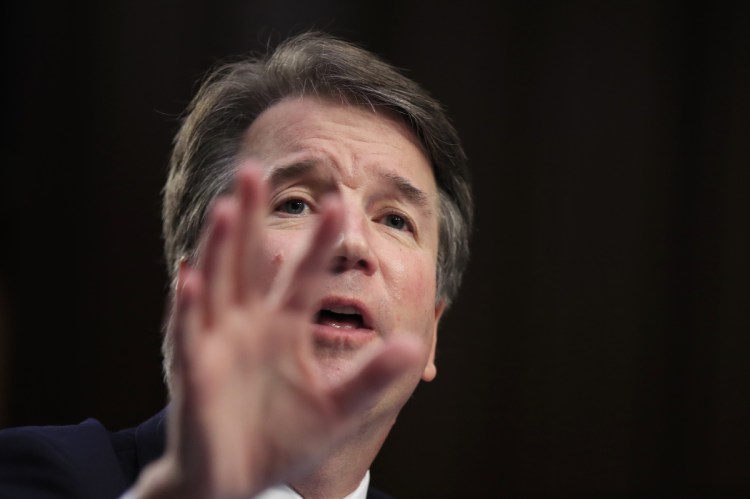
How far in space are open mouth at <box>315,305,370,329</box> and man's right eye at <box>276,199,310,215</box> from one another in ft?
0.91

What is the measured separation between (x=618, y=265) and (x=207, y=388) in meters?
2.98

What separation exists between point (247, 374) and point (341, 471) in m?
0.91

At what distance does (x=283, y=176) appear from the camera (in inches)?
73.5

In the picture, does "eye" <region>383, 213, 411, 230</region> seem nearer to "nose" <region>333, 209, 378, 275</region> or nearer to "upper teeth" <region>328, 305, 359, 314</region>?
"nose" <region>333, 209, 378, 275</region>

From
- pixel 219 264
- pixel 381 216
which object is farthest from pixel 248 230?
pixel 381 216

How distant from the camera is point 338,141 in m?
1.88

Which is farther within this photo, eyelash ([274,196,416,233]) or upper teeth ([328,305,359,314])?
eyelash ([274,196,416,233])

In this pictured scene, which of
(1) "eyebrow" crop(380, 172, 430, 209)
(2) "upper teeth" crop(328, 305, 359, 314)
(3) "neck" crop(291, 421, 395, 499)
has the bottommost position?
(3) "neck" crop(291, 421, 395, 499)

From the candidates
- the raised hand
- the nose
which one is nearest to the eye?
the nose

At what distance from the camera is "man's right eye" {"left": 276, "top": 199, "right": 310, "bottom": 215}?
1.85m

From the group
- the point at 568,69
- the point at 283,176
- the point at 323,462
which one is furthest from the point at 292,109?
the point at 568,69

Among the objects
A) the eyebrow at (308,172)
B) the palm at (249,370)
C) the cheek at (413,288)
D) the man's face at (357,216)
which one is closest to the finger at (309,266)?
the palm at (249,370)

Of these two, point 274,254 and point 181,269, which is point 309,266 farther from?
point 181,269

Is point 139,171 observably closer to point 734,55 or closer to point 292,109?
point 292,109
